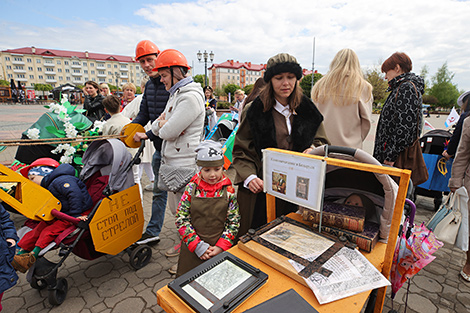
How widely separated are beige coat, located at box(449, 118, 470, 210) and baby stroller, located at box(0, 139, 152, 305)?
340 cm

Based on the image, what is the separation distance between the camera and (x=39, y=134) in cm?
280

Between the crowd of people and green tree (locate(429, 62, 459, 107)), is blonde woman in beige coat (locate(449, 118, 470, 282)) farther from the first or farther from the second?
green tree (locate(429, 62, 459, 107))

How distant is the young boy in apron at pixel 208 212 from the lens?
186 centimetres

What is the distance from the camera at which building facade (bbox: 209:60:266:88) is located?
8156 cm

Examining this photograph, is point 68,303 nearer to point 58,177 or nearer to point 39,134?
point 58,177

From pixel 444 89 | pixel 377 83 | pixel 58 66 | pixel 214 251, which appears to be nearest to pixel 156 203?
pixel 214 251

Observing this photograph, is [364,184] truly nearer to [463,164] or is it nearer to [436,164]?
[463,164]

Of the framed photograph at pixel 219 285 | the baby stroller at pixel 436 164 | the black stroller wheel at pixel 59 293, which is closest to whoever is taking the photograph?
the framed photograph at pixel 219 285

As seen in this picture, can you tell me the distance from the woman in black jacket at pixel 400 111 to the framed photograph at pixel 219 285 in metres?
2.29

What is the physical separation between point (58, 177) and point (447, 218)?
12.7ft

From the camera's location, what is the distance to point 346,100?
2594 mm

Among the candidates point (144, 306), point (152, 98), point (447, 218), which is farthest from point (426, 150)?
point (144, 306)

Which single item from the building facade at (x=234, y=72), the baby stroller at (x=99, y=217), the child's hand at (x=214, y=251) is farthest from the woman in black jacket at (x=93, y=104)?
the building facade at (x=234, y=72)

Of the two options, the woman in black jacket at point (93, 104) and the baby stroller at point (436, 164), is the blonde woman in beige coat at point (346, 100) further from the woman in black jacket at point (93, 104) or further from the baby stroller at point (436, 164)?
the woman in black jacket at point (93, 104)
